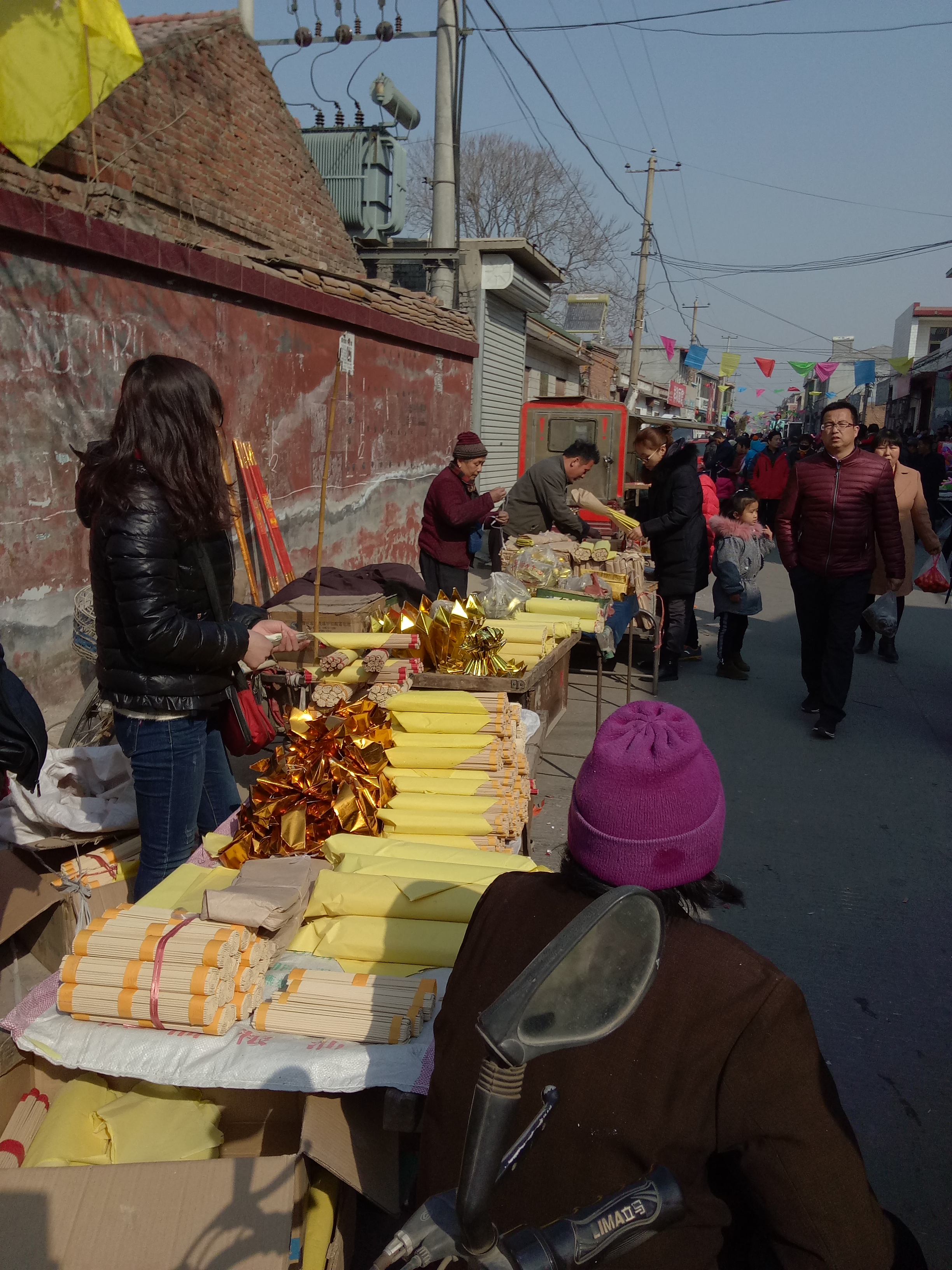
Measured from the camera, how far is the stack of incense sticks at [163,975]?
2207mm

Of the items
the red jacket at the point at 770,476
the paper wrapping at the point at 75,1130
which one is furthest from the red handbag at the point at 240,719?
the red jacket at the point at 770,476

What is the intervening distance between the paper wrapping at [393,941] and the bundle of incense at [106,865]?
3.74 ft

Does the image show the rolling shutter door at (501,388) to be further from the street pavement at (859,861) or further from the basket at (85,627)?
the basket at (85,627)

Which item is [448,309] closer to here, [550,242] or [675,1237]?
[675,1237]

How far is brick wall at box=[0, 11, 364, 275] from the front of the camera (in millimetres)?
7672

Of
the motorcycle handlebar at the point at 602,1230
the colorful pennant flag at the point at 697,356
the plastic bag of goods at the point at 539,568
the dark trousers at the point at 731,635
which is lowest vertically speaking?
the dark trousers at the point at 731,635

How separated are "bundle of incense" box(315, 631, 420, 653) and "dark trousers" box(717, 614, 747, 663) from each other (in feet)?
13.4

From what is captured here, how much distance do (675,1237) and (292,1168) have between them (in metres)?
0.85

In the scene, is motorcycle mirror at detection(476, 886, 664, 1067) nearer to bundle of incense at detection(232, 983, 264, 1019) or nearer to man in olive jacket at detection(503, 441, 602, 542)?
bundle of incense at detection(232, 983, 264, 1019)

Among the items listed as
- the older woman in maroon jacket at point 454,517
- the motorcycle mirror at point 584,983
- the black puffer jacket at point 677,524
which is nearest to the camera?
the motorcycle mirror at point 584,983

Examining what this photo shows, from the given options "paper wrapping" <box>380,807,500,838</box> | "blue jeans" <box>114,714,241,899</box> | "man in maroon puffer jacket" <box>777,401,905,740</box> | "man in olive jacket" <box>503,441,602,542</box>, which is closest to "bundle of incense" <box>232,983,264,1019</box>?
"blue jeans" <box>114,714,241,899</box>

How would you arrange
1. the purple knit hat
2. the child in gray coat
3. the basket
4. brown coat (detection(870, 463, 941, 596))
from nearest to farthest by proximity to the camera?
the purple knit hat, the basket, brown coat (detection(870, 463, 941, 596)), the child in gray coat

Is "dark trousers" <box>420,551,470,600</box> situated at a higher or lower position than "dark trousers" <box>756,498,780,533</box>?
higher

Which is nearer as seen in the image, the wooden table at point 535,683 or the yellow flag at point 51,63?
the wooden table at point 535,683
